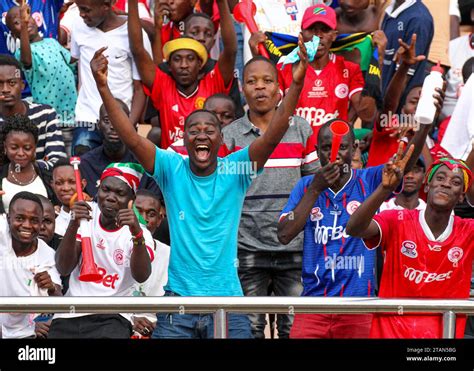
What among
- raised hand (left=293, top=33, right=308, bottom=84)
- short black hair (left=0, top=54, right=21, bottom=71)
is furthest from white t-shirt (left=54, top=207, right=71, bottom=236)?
raised hand (left=293, top=33, right=308, bottom=84)

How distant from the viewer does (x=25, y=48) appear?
10445 mm

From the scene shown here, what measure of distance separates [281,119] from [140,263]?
48.9 inches

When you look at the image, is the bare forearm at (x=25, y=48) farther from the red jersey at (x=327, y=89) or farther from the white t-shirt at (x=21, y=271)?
the white t-shirt at (x=21, y=271)

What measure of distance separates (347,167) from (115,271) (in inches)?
61.7

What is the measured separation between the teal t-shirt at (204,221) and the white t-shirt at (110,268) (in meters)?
0.62

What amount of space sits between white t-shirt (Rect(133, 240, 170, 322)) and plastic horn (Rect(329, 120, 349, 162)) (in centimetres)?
137

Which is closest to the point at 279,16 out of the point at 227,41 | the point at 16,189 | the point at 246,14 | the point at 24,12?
the point at 246,14

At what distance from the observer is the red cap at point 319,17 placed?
9.91 m

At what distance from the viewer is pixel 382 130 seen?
999cm

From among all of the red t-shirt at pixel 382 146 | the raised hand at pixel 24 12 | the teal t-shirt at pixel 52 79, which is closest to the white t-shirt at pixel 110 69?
the teal t-shirt at pixel 52 79

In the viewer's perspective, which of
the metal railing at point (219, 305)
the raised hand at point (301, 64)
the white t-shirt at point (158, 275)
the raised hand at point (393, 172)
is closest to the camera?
the metal railing at point (219, 305)

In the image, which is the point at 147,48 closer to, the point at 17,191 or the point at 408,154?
the point at 17,191

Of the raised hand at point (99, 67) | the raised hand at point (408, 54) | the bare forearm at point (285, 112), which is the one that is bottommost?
the bare forearm at point (285, 112)

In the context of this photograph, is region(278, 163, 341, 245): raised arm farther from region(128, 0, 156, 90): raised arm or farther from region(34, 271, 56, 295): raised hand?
region(128, 0, 156, 90): raised arm
